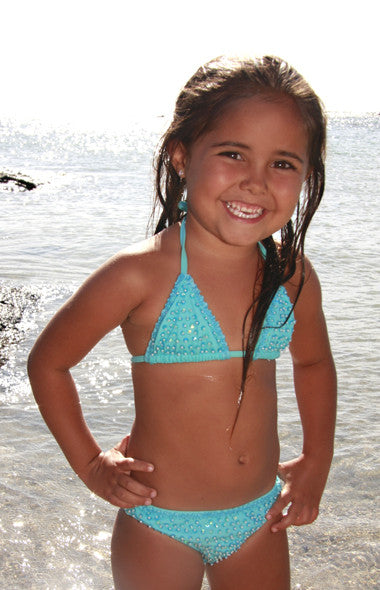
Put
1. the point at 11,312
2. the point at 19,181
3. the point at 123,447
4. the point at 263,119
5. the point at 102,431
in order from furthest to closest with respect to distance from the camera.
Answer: the point at 19,181, the point at 11,312, the point at 102,431, the point at 123,447, the point at 263,119

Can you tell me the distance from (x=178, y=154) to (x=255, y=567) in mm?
1160

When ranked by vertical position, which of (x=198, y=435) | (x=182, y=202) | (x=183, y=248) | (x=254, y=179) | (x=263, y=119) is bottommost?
(x=198, y=435)

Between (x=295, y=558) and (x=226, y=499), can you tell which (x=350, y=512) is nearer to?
(x=295, y=558)

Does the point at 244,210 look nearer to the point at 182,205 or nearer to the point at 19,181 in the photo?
the point at 182,205

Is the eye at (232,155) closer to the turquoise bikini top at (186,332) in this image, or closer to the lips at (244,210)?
the lips at (244,210)

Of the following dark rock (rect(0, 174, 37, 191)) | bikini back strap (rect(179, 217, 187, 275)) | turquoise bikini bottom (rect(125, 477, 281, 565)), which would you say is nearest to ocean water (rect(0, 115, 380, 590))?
turquoise bikini bottom (rect(125, 477, 281, 565))

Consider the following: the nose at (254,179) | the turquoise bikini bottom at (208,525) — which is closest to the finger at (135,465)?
the turquoise bikini bottom at (208,525)

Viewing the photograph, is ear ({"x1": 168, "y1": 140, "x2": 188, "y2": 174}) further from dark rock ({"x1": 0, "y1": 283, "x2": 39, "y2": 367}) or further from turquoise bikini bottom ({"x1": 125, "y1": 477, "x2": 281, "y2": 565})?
dark rock ({"x1": 0, "y1": 283, "x2": 39, "y2": 367})

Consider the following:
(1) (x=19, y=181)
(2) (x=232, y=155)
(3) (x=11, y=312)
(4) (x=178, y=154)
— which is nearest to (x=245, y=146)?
(2) (x=232, y=155)

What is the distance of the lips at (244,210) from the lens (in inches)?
74.2

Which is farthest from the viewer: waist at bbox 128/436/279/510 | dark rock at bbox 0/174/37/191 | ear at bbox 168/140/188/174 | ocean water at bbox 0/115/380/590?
dark rock at bbox 0/174/37/191

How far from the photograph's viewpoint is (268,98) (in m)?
1.87

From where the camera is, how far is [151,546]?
1.91 m

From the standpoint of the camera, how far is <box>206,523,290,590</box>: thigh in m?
1.95
